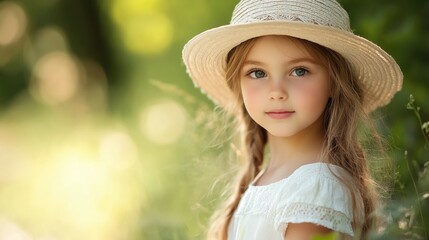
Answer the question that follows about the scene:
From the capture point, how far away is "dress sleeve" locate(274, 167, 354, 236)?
3.43 m

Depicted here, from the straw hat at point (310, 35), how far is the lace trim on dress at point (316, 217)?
59 centimetres

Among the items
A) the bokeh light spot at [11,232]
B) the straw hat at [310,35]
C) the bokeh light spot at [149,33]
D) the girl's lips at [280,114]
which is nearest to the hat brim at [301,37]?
the straw hat at [310,35]

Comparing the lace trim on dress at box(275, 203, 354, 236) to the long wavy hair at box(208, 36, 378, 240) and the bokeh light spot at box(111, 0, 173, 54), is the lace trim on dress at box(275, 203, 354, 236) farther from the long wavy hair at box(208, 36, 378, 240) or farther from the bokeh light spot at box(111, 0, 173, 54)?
the bokeh light spot at box(111, 0, 173, 54)

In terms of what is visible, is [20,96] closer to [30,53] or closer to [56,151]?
[30,53]

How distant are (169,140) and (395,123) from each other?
7.29ft

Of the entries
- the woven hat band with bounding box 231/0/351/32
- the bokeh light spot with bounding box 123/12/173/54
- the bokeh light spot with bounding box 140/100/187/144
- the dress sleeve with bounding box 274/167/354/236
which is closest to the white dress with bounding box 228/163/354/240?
the dress sleeve with bounding box 274/167/354/236

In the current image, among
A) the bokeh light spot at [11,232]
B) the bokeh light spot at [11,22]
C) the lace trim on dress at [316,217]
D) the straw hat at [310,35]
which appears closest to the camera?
the lace trim on dress at [316,217]

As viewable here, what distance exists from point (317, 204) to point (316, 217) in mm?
48

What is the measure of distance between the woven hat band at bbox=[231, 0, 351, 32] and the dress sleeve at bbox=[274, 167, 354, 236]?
548 millimetres

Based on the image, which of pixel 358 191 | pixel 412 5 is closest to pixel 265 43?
pixel 358 191

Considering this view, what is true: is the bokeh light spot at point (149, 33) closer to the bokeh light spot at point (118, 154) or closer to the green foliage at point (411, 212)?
the bokeh light spot at point (118, 154)

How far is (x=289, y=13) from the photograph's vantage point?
11.8 feet

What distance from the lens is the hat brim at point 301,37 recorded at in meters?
3.53

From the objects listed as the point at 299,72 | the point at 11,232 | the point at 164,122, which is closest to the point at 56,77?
the point at 164,122
